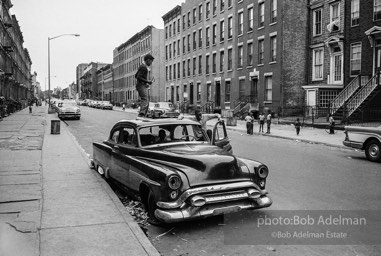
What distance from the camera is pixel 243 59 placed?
39906 millimetres

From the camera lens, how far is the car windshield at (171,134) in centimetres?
727

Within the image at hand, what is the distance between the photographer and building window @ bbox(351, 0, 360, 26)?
91.4ft

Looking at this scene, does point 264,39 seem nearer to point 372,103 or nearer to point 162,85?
point 372,103

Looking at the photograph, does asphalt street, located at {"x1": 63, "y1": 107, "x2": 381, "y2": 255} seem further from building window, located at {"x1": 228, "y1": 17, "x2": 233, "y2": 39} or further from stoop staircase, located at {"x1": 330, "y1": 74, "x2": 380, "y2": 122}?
building window, located at {"x1": 228, "y1": 17, "x2": 233, "y2": 39}

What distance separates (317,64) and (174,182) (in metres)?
29.4

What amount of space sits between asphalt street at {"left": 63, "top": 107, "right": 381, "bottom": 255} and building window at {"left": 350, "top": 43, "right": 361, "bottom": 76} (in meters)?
15.1

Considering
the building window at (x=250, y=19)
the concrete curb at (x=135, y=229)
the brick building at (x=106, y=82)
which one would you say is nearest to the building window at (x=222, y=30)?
the building window at (x=250, y=19)

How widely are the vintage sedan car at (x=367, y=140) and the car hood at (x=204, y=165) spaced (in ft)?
25.5

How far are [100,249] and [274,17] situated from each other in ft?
109

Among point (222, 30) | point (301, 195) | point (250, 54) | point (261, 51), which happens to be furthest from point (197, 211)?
point (222, 30)

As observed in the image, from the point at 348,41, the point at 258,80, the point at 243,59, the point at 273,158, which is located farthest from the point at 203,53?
the point at 273,158

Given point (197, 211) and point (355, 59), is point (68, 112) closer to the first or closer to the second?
point (355, 59)

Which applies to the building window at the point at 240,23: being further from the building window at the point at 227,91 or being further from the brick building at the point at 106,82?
the brick building at the point at 106,82

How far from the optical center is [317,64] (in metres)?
32.3
